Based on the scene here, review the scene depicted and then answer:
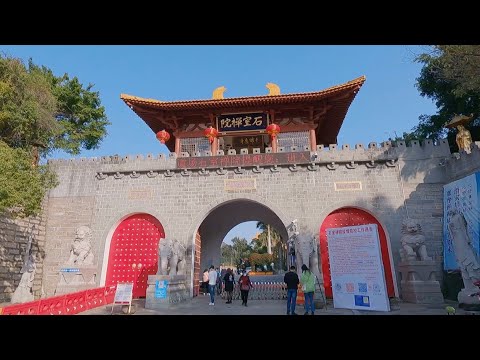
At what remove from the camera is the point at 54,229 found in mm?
12438

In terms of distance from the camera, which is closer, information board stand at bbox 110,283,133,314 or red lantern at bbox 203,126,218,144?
information board stand at bbox 110,283,133,314

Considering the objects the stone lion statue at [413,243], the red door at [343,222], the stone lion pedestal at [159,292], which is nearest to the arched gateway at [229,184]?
the red door at [343,222]

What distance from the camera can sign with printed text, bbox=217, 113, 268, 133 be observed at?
13250 mm

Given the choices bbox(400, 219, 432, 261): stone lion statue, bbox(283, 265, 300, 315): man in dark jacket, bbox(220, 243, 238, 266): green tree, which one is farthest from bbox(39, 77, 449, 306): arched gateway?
bbox(220, 243, 238, 266): green tree

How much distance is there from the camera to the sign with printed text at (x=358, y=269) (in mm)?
6043

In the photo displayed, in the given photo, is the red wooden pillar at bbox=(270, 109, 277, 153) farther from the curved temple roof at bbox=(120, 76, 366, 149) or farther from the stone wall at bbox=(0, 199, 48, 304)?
the stone wall at bbox=(0, 199, 48, 304)

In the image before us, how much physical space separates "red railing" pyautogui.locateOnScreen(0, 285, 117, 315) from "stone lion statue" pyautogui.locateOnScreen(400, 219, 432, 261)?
9.68 meters

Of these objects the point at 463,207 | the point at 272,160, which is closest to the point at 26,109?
the point at 272,160

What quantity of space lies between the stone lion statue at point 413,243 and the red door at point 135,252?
8.60 m

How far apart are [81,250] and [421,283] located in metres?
11.3

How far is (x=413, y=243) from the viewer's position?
960cm

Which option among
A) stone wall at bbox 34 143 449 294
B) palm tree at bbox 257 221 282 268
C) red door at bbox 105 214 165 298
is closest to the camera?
stone wall at bbox 34 143 449 294

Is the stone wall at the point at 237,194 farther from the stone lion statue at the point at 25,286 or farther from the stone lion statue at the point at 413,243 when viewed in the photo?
the stone lion statue at the point at 25,286
